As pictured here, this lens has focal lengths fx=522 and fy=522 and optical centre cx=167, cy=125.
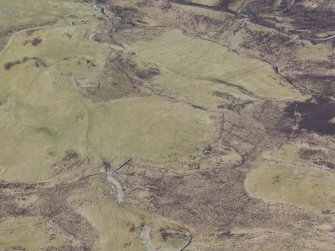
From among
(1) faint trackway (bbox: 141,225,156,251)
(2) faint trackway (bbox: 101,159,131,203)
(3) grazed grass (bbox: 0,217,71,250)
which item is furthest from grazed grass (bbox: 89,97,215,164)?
(3) grazed grass (bbox: 0,217,71,250)

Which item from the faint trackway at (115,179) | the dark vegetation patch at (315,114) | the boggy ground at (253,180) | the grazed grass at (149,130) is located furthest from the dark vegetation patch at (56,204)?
the dark vegetation patch at (315,114)

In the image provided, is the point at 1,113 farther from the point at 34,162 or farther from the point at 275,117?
the point at 275,117

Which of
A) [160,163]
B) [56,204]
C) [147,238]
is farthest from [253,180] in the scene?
[56,204]

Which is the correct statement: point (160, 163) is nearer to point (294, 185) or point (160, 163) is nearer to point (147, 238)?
point (147, 238)

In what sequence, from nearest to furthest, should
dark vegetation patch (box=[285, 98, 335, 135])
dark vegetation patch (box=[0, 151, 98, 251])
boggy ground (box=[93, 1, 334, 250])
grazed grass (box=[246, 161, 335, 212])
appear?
boggy ground (box=[93, 1, 334, 250])
dark vegetation patch (box=[0, 151, 98, 251])
grazed grass (box=[246, 161, 335, 212])
dark vegetation patch (box=[285, 98, 335, 135])

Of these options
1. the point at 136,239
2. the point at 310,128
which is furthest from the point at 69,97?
the point at 310,128

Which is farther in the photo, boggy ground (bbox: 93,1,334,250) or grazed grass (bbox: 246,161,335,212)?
grazed grass (bbox: 246,161,335,212)

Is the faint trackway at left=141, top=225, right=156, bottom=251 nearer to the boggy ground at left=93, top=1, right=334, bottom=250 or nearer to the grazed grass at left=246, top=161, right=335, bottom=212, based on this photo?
the boggy ground at left=93, top=1, right=334, bottom=250
